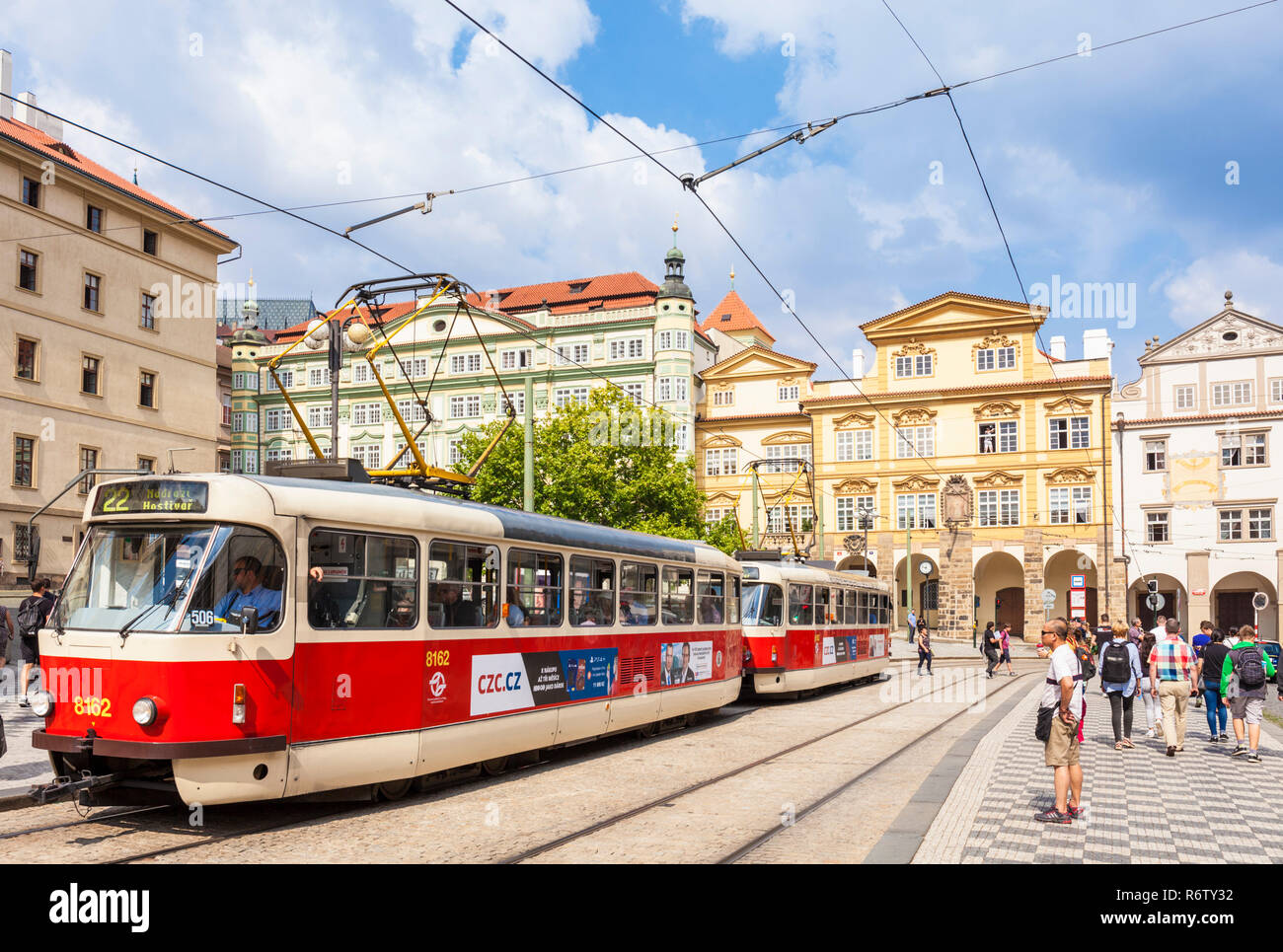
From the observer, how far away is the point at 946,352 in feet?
189

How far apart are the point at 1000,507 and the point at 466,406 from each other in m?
30.1

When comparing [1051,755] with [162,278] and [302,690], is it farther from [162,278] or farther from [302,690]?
[162,278]

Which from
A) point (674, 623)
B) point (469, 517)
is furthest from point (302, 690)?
point (674, 623)

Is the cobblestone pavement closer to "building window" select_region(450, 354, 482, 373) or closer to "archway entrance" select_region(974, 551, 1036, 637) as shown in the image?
"archway entrance" select_region(974, 551, 1036, 637)

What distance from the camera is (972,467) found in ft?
187

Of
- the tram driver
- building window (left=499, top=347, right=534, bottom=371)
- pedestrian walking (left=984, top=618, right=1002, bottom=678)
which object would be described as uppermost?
building window (left=499, top=347, right=534, bottom=371)

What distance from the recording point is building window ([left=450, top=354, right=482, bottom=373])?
66500 millimetres

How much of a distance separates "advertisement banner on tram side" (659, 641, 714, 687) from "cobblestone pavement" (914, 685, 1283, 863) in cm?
420

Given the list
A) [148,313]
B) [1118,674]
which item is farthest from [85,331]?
[1118,674]

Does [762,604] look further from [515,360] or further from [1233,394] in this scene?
[515,360]

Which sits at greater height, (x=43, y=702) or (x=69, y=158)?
(x=69, y=158)

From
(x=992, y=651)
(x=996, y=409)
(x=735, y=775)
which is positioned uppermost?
(x=996, y=409)

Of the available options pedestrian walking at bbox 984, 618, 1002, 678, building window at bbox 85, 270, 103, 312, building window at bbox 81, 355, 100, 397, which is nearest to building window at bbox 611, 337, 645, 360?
building window at bbox 85, 270, 103, 312

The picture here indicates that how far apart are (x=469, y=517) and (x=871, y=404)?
4958 centimetres
